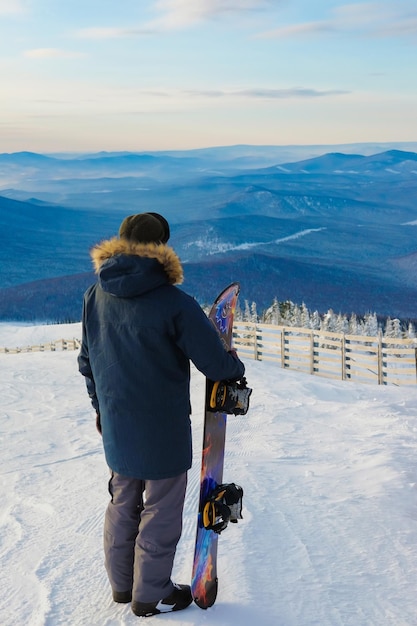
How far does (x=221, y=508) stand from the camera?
3236mm

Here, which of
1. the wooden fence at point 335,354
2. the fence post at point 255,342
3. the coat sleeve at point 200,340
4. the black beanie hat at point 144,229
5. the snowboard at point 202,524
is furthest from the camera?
the fence post at point 255,342

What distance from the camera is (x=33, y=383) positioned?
13664mm

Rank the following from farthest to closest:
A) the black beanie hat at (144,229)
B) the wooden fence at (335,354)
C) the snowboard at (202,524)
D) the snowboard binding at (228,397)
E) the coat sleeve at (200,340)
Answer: the wooden fence at (335,354), the snowboard at (202,524), the snowboard binding at (228,397), the black beanie hat at (144,229), the coat sleeve at (200,340)

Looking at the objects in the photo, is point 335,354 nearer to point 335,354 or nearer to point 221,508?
point 335,354

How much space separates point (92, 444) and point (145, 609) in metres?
4.58

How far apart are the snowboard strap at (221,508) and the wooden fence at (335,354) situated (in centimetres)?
1134

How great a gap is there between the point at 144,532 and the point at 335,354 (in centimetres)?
1343

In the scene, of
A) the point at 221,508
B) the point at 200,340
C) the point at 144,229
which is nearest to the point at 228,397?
the point at 200,340

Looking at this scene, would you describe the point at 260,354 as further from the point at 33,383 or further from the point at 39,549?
the point at 39,549

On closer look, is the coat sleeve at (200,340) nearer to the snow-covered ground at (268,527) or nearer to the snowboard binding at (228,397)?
the snowboard binding at (228,397)

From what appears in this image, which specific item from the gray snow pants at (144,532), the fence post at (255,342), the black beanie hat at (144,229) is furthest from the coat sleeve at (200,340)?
the fence post at (255,342)

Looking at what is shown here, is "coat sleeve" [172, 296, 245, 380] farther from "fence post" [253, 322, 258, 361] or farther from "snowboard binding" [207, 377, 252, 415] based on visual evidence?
"fence post" [253, 322, 258, 361]

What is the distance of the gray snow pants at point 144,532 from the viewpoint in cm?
307

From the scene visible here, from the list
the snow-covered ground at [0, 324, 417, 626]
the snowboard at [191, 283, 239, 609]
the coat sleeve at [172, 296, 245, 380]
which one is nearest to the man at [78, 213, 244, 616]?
the coat sleeve at [172, 296, 245, 380]
